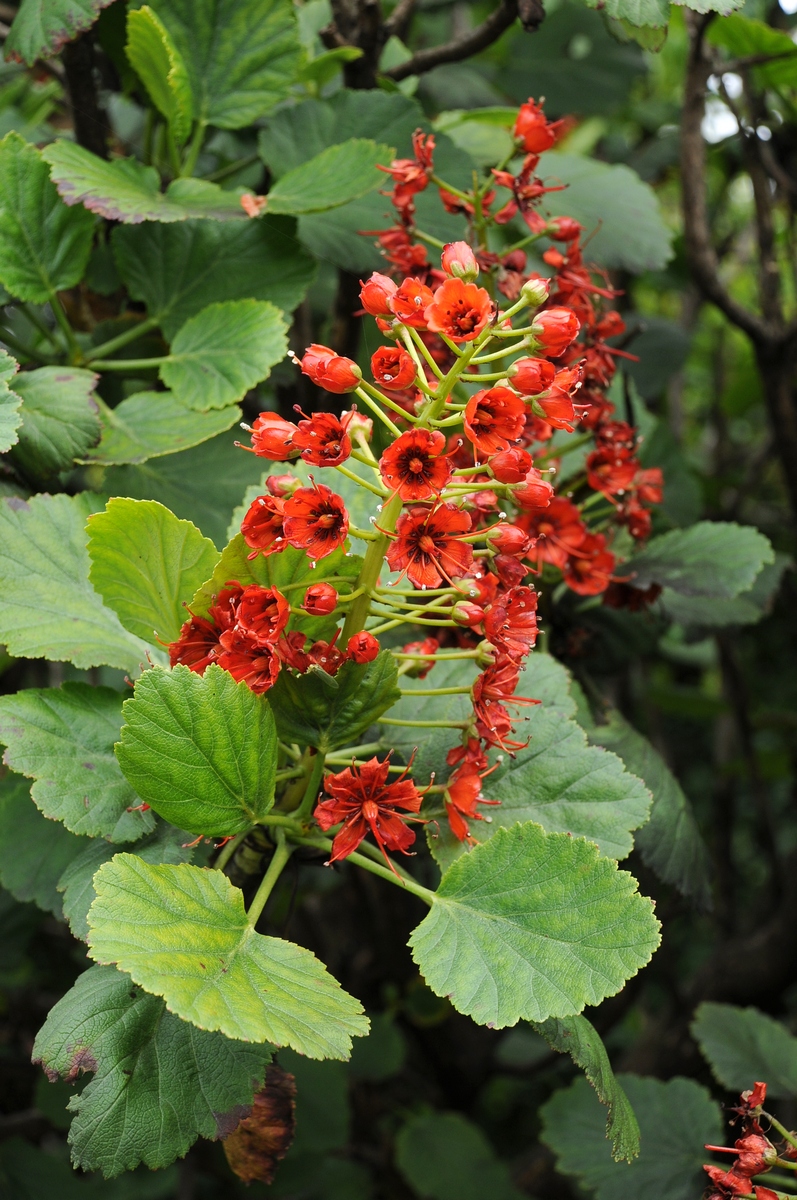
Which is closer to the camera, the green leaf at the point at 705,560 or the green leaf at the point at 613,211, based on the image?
the green leaf at the point at 705,560

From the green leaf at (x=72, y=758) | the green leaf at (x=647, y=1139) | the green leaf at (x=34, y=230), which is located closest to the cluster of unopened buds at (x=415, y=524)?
the green leaf at (x=72, y=758)

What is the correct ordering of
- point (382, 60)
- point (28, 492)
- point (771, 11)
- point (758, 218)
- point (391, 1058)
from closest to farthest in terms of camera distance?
point (28, 492)
point (382, 60)
point (758, 218)
point (391, 1058)
point (771, 11)

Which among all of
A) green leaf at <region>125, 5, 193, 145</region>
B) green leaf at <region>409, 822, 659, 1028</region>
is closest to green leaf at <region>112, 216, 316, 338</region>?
green leaf at <region>125, 5, 193, 145</region>

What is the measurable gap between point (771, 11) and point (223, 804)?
232cm

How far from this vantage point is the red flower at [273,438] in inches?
33.5

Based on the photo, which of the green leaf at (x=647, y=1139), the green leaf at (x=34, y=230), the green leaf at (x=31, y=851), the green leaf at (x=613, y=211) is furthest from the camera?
the green leaf at (x=613, y=211)

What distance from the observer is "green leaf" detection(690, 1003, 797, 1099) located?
5.03ft

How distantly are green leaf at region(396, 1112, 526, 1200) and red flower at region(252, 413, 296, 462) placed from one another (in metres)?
1.68

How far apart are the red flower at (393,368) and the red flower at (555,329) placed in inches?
4.3

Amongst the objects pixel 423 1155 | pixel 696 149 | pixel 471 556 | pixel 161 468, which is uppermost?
pixel 696 149

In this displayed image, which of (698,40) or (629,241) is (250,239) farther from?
(698,40)

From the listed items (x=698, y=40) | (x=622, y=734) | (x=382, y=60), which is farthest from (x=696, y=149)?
(x=622, y=734)

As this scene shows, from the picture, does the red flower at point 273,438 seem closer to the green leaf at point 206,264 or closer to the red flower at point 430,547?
the red flower at point 430,547

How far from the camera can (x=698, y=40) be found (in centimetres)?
164
